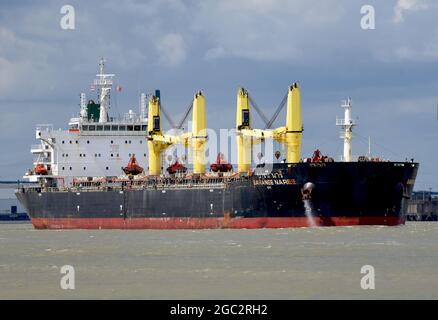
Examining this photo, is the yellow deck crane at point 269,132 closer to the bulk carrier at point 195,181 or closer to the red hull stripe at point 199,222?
the bulk carrier at point 195,181

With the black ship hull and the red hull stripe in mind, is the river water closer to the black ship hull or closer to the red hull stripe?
the red hull stripe

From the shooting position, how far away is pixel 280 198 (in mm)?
60875

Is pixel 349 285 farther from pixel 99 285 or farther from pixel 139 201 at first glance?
pixel 139 201

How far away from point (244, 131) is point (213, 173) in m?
3.29

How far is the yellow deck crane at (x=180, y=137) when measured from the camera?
71.2 meters

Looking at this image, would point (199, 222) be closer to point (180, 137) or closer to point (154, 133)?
point (180, 137)

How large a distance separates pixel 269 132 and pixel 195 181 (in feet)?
18.8

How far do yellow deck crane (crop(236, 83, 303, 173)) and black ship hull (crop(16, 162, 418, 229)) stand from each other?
3.07 metres

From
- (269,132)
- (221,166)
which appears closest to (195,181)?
(221,166)

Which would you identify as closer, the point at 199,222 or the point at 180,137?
the point at 199,222

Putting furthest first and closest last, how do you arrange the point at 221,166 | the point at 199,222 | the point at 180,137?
1. the point at 180,137
2. the point at 221,166
3. the point at 199,222

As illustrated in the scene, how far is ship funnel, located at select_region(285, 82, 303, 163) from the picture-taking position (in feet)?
211
